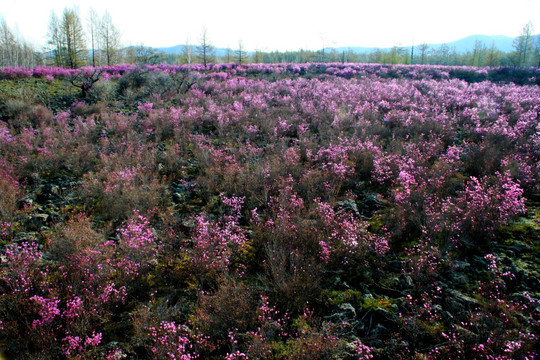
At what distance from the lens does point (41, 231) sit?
5551 millimetres

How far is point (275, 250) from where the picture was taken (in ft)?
14.6

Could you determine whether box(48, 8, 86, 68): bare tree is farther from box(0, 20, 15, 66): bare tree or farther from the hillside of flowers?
the hillside of flowers

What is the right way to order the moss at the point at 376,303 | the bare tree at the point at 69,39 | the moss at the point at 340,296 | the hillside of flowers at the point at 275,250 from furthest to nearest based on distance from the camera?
1. the bare tree at the point at 69,39
2. the moss at the point at 340,296
3. the moss at the point at 376,303
4. the hillside of flowers at the point at 275,250

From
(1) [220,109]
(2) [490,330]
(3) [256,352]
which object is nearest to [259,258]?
(3) [256,352]

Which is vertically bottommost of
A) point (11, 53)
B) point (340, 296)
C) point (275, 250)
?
point (340, 296)

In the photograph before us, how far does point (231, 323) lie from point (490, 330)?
289 centimetres

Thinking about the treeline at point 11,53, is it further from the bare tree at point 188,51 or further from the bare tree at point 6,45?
the bare tree at point 188,51

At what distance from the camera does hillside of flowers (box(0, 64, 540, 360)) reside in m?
3.38

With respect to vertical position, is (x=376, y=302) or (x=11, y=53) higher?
(x=11, y=53)

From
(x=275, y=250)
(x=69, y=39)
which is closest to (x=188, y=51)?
(x=69, y=39)

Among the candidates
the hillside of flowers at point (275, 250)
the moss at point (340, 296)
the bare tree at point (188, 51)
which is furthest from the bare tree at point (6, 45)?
the moss at point (340, 296)

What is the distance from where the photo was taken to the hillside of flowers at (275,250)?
11.1 ft

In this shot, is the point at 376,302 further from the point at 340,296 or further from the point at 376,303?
the point at 340,296

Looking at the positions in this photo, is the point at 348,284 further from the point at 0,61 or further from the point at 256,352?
the point at 0,61
